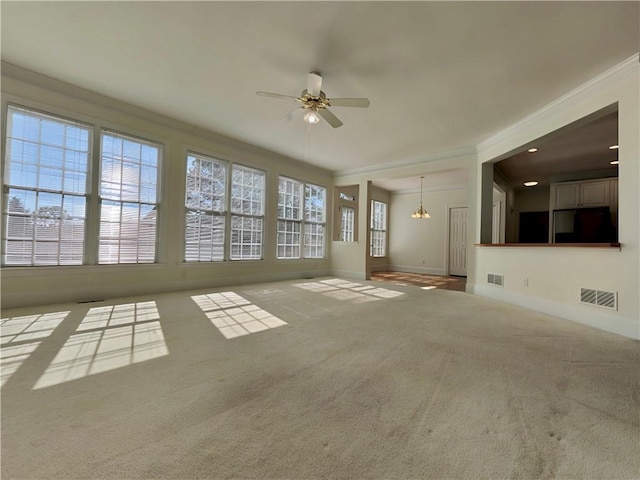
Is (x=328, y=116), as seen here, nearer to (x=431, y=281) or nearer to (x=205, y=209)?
(x=205, y=209)

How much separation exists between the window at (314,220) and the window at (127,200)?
341 cm

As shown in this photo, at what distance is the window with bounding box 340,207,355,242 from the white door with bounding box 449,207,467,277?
2.96m

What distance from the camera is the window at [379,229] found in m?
9.27

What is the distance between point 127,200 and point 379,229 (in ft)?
23.7

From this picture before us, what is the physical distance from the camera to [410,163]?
619 centimetres

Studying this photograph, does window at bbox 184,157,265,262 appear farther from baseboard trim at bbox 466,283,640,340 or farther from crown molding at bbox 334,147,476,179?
baseboard trim at bbox 466,283,640,340

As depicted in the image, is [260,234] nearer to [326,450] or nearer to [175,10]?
[175,10]

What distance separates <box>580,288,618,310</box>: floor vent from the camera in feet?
9.37

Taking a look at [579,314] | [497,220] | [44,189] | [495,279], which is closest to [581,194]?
[497,220]

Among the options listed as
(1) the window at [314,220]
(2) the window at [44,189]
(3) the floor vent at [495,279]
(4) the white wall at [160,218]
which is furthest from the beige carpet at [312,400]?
(1) the window at [314,220]

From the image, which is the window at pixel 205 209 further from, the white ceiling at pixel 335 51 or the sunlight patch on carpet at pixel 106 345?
the sunlight patch on carpet at pixel 106 345

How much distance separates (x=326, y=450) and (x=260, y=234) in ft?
16.6

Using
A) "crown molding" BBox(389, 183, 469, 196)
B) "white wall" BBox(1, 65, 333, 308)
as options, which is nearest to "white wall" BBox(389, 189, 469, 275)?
"crown molding" BBox(389, 183, 469, 196)

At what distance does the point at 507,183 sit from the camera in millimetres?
6852
